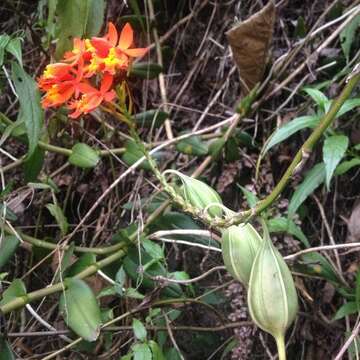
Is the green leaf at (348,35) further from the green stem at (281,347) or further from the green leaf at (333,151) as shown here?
the green stem at (281,347)

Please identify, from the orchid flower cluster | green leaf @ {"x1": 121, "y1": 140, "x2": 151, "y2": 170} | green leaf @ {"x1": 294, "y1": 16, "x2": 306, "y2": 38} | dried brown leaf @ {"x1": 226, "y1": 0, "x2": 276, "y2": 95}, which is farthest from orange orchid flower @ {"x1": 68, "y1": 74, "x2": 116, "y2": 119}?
green leaf @ {"x1": 294, "y1": 16, "x2": 306, "y2": 38}

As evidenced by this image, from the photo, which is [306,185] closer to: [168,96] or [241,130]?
[241,130]

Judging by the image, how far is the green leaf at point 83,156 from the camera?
50.8 inches

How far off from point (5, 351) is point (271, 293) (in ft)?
1.68

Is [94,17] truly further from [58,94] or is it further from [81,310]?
[81,310]

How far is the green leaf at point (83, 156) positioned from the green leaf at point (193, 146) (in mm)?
177

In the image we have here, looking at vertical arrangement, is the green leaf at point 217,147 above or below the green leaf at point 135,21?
below

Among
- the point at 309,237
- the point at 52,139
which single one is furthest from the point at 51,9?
the point at 309,237

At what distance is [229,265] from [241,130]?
25.9 inches

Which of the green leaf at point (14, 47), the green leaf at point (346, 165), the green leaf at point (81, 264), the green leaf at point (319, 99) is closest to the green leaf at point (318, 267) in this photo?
the green leaf at point (346, 165)

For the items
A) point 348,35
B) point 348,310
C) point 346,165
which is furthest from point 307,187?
point 348,35

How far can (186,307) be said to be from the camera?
127 centimetres

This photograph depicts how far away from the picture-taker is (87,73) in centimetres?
99

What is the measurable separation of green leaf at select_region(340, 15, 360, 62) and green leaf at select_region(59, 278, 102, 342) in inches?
26.5
